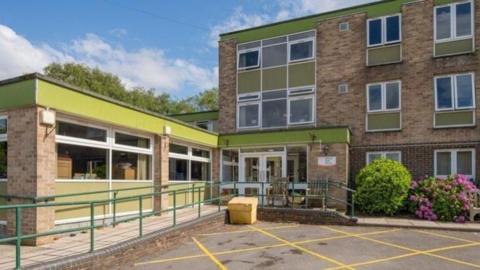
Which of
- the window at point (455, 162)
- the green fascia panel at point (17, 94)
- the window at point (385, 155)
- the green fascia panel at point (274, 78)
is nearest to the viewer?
the green fascia panel at point (17, 94)

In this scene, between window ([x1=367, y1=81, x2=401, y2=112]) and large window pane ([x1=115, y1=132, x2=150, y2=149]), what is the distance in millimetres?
9559

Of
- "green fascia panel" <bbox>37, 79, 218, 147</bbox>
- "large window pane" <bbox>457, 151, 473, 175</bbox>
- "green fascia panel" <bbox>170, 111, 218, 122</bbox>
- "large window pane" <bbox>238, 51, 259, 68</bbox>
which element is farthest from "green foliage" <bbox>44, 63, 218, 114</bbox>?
"large window pane" <bbox>457, 151, 473, 175</bbox>

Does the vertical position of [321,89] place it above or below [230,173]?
above

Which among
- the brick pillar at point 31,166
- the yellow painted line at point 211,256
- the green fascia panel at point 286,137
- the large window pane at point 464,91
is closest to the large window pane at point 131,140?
the brick pillar at point 31,166

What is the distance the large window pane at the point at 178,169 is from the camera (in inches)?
575

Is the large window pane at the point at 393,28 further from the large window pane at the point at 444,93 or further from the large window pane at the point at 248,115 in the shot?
the large window pane at the point at 248,115

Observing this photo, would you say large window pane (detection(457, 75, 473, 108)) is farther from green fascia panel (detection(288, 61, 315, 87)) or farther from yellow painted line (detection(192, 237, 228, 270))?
yellow painted line (detection(192, 237, 228, 270))

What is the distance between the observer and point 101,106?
10695mm

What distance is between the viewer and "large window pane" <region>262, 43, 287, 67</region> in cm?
1914

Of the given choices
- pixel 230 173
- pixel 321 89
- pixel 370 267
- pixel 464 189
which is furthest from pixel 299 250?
pixel 321 89

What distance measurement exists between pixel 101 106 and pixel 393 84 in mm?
11866

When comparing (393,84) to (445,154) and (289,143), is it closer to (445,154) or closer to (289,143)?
(445,154)

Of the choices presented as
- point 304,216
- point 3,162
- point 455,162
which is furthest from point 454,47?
point 3,162

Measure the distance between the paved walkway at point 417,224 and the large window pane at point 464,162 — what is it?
318 cm
